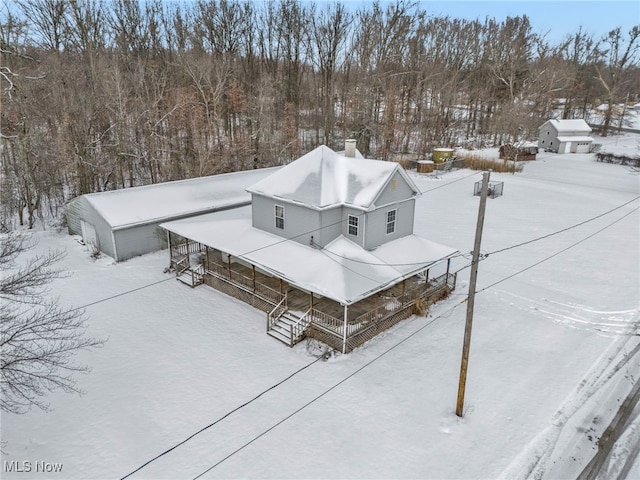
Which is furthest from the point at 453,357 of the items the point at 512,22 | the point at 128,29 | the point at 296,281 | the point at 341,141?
the point at 512,22

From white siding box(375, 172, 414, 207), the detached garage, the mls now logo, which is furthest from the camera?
the detached garage

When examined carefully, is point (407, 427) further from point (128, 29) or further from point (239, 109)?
point (128, 29)

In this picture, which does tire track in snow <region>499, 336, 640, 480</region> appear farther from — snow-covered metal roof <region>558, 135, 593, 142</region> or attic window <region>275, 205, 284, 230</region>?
snow-covered metal roof <region>558, 135, 593, 142</region>

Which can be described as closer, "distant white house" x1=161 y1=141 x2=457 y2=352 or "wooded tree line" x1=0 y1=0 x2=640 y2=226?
"distant white house" x1=161 y1=141 x2=457 y2=352

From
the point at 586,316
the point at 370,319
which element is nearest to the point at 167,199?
the point at 370,319

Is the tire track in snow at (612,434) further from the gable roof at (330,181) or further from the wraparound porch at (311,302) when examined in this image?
the gable roof at (330,181)

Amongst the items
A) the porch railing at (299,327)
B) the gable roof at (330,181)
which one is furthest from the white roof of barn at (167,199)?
the porch railing at (299,327)

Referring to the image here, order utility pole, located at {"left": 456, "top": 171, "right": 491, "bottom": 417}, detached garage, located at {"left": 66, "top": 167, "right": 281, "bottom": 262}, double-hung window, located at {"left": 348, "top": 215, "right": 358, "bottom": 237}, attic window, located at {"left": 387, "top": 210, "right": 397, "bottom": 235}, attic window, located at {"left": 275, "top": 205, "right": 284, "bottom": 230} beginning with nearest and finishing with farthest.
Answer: utility pole, located at {"left": 456, "top": 171, "right": 491, "bottom": 417}
double-hung window, located at {"left": 348, "top": 215, "right": 358, "bottom": 237}
attic window, located at {"left": 387, "top": 210, "right": 397, "bottom": 235}
attic window, located at {"left": 275, "top": 205, "right": 284, "bottom": 230}
detached garage, located at {"left": 66, "top": 167, "right": 281, "bottom": 262}

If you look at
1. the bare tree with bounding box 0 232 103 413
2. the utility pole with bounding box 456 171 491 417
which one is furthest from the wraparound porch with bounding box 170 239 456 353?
the bare tree with bounding box 0 232 103 413
